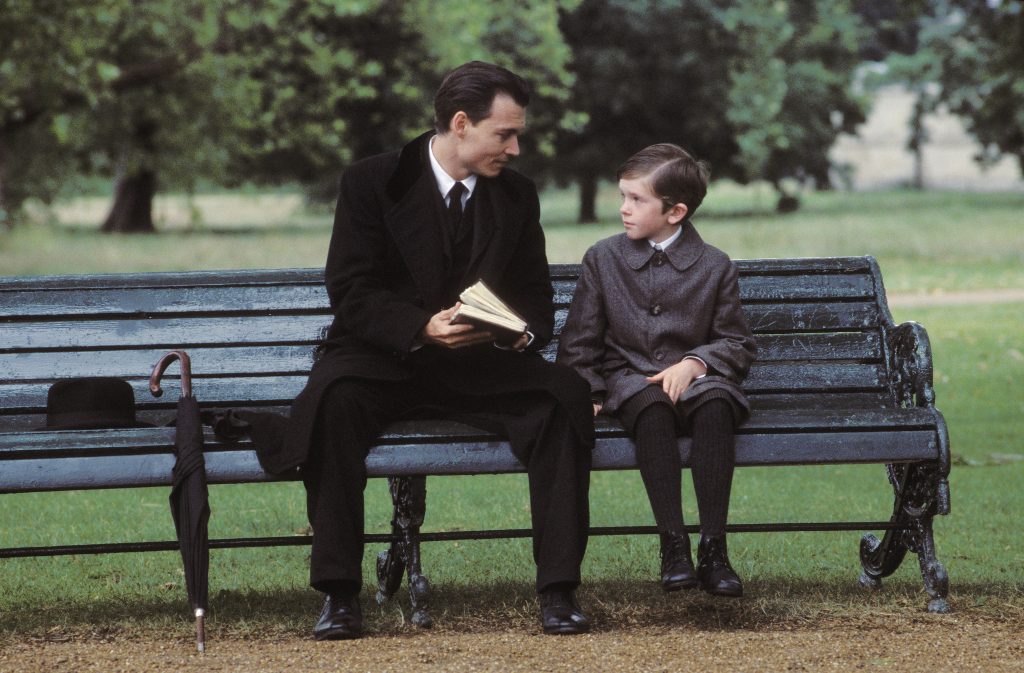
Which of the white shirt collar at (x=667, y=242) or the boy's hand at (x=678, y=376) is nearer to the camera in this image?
the boy's hand at (x=678, y=376)

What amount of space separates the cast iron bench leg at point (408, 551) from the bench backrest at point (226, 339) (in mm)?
627

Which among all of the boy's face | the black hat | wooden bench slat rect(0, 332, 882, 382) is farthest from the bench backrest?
the boy's face

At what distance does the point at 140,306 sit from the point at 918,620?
2591 mm

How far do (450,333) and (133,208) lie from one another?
125ft

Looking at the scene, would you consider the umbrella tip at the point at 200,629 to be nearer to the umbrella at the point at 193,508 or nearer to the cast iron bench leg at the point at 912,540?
the umbrella at the point at 193,508

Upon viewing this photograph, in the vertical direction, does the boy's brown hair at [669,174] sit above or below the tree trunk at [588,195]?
below

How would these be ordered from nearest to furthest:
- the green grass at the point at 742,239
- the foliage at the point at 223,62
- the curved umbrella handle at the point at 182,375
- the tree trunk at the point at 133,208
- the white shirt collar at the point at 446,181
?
the curved umbrella handle at the point at 182,375, the white shirt collar at the point at 446,181, the foliage at the point at 223,62, the green grass at the point at 742,239, the tree trunk at the point at 133,208

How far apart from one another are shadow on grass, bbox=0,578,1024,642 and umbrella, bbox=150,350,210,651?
0.72 feet

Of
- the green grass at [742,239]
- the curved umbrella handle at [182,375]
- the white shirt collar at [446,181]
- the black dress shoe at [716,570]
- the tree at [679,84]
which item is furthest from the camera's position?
the tree at [679,84]

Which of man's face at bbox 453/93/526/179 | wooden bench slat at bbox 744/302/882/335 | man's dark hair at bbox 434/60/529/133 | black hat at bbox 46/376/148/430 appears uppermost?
man's dark hair at bbox 434/60/529/133

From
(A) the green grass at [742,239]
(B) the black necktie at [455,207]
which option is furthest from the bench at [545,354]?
(A) the green grass at [742,239]

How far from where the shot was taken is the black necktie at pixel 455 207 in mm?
4566

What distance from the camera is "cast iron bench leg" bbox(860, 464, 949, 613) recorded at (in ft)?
14.6

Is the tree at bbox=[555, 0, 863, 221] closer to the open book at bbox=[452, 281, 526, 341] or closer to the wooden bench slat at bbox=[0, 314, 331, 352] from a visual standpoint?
the wooden bench slat at bbox=[0, 314, 331, 352]
